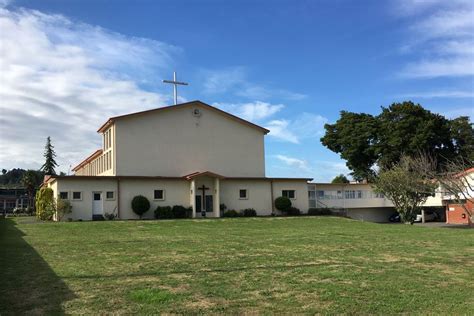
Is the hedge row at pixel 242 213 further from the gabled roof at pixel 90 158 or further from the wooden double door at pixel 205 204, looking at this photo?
the gabled roof at pixel 90 158

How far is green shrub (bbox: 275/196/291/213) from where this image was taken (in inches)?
1700

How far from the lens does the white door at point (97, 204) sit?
36688mm

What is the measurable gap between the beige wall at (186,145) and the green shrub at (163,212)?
177 inches

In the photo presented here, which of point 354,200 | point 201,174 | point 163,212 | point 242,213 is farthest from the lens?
point 354,200

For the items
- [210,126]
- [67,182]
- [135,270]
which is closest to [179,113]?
[210,126]

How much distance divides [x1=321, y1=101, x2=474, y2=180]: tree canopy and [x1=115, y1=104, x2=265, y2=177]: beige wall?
16.5 meters

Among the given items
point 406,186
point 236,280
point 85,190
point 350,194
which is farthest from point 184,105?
point 236,280

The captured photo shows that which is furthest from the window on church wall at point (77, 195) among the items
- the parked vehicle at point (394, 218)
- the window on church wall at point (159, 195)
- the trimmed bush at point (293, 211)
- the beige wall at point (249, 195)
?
the parked vehicle at point (394, 218)

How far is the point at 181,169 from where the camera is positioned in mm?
42969

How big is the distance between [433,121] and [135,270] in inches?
2085

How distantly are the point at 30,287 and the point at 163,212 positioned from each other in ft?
95.6

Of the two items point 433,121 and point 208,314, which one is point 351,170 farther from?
point 208,314

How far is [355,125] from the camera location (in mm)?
62562

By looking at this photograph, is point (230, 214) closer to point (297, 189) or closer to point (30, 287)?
point (297, 189)
